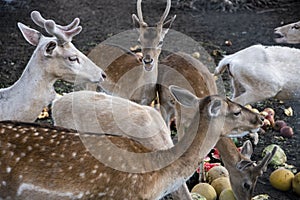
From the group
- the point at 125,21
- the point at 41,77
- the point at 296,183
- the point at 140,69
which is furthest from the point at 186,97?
the point at 125,21

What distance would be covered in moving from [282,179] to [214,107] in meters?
1.53

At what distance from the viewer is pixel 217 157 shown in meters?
6.52

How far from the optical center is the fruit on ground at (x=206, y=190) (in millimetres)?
5669

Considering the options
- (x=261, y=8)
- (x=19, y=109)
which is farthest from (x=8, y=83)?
(x=261, y=8)

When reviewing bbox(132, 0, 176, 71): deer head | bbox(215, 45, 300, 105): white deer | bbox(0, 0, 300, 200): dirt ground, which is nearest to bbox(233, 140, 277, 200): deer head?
bbox(215, 45, 300, 105): white deer

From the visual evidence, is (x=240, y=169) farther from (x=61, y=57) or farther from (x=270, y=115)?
(x=270, y=115)

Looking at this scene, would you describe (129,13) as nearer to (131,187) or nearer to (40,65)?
(40,65)

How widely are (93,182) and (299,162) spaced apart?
280 cm

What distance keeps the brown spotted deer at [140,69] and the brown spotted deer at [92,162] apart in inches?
82.7

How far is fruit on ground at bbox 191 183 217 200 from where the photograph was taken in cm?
567

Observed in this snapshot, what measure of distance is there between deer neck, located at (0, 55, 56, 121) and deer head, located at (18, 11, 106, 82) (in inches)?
2.7

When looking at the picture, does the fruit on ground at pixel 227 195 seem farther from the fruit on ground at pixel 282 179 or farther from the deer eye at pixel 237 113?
the deer eye at pixel 237 113

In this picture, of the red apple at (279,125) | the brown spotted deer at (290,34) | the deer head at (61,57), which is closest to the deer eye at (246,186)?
the deer head at (61,57)

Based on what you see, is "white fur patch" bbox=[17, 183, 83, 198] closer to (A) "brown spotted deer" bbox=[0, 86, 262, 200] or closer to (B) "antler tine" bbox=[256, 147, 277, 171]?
(A) "brown spotted deer" bbox=[0, 86, 262, 200]
